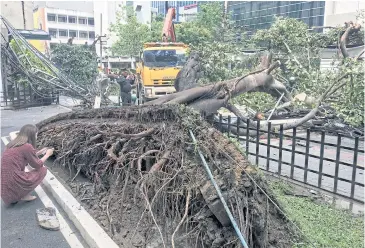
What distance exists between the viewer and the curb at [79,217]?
12.8 feet

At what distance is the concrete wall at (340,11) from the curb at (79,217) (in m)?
27.0

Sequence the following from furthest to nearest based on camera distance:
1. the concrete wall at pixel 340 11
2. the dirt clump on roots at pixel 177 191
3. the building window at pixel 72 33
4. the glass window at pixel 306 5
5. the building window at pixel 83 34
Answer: the building window at pixel 83 34
the building window at pixel 72 33
the glass window at pixel 306 5
the concrete wall at pixel 340 11
the dirt clump on roots at pixel 177 191

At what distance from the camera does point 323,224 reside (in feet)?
15.1

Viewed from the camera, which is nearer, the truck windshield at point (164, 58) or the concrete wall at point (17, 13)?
the truck windshield at point (164, 58)

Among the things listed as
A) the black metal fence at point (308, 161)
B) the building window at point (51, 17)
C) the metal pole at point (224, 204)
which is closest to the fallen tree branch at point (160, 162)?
the metal pole at point (224, 204)

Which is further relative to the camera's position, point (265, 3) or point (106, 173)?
point (265, 3)

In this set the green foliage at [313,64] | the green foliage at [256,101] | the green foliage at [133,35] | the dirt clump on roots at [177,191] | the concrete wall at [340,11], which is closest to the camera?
the dirt clump on roots at [177,191]

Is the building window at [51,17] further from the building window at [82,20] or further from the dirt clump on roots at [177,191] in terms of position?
the dirt clump on roots at [177,191]

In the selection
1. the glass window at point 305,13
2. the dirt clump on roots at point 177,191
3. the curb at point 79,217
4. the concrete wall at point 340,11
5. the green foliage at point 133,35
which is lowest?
the curb at point 79,217

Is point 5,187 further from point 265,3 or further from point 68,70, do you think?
point 265,3

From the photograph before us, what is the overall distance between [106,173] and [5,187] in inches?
59.1

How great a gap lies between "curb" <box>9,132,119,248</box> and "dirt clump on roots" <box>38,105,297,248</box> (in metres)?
0.15

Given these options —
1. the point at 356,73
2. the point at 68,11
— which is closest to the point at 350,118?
the point at 356,73

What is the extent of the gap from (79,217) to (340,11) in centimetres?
3344
